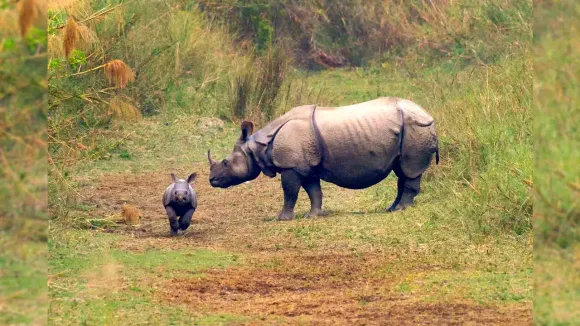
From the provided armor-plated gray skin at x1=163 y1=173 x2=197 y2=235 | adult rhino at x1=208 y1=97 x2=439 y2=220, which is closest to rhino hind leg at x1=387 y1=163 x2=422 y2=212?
adult rhino at x1=208 y1=97 x2=439 y2=220

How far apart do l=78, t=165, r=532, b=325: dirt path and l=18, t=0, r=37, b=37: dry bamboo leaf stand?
3432 mm

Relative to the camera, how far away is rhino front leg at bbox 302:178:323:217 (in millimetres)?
9984

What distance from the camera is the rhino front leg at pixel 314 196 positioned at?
32.8 ft

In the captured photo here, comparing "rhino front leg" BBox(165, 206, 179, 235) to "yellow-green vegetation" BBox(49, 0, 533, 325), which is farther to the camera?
"rhino front leg" BBox(165, 206, 179, 235)

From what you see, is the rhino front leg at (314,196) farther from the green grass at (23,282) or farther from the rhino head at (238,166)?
the green grass at (23,282)

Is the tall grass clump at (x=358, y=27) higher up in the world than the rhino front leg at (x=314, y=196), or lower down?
higher up

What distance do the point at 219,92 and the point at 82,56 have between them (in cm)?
897

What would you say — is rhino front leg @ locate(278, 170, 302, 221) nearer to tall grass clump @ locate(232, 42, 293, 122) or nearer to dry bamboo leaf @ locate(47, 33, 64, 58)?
dry bamboo leaf @ locate(47, 33, 64, 58)

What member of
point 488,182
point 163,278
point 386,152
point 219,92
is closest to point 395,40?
point 219,92

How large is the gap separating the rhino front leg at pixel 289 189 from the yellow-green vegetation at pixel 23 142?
283 inches

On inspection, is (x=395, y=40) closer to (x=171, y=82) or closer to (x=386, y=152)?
(x=171, y=82)

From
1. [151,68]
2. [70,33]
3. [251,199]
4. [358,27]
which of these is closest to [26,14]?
[70,33]

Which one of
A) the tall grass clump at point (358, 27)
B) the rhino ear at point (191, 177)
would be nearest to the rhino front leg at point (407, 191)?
the rhino ear at point (191, 177)

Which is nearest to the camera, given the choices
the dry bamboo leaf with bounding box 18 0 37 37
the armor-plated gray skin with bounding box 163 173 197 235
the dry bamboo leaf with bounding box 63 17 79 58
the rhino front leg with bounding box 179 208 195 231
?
the dry bamboo leaf with bounding box 18 0 37 37
